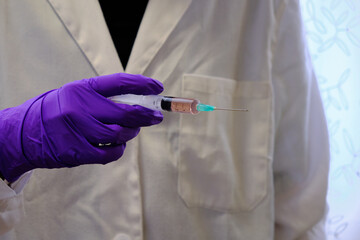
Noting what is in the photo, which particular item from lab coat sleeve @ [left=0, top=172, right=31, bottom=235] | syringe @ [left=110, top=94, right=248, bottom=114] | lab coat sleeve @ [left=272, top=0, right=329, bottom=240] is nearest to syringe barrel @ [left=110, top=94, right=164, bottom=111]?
syringe @ [left=110, top=94, right=248, bottom=114]

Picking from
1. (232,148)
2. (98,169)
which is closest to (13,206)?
(98,169)

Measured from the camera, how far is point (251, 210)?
86cm

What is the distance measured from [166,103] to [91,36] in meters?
0.28

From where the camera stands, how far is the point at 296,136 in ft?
2.93

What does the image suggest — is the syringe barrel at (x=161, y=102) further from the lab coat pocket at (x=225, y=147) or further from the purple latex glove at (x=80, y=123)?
the lab coat pocket at (x=225, y=147)

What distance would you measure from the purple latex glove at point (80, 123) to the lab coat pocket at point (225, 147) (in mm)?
220

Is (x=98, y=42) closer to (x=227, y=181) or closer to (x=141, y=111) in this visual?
(x=141, y=111)

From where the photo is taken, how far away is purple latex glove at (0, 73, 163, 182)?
596 millimetres

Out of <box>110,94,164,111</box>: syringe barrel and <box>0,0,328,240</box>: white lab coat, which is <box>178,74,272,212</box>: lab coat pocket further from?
<box>110,94,164,111</box>: syringe barrel

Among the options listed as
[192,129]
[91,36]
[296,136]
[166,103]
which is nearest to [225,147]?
[192,129]

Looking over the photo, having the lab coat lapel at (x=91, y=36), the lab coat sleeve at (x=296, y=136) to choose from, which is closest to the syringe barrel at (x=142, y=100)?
the lab coat lapel at (x=91, y=36)

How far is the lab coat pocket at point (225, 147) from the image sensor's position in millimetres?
827

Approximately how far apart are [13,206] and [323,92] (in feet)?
3.09

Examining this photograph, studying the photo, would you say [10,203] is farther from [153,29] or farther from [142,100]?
[153,29]
